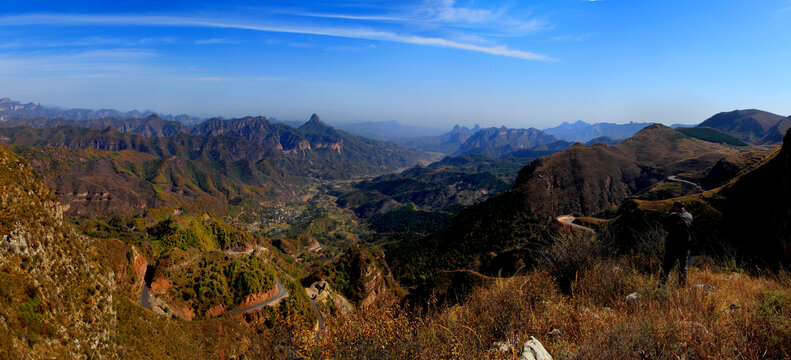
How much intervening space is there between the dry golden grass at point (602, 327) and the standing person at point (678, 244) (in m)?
0.79

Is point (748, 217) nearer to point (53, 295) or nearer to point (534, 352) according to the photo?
point (534, 352)

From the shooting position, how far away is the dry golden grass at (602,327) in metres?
4.85

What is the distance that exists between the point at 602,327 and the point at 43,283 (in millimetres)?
17734

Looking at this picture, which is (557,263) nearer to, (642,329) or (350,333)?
(642,329)

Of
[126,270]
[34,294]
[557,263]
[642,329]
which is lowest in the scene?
[126,270]

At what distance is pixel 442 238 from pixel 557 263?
7737 centimetres

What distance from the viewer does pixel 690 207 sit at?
3766 centimetres

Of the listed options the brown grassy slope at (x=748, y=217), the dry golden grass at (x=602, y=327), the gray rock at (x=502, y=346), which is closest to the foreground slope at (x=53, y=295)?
the dry golden grass at (x=602, y=327)

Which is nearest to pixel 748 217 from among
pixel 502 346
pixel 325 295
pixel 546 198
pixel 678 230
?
pixel 678 230

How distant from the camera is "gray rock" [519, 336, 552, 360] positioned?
17.5 feet

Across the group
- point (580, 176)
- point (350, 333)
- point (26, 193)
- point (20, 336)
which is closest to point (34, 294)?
point (20, 336)

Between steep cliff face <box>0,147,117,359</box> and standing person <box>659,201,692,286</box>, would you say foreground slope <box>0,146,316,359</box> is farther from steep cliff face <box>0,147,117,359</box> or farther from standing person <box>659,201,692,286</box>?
standing person <box>659,201,692,286</box>

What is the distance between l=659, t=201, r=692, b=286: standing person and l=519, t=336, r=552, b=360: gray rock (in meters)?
5.42

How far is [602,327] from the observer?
5.98 m
